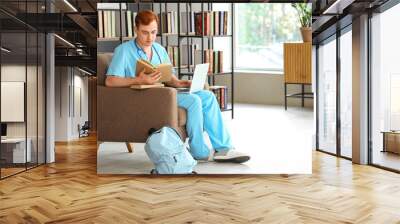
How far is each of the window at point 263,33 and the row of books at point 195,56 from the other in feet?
0.70

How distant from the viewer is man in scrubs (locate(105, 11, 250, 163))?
5320mm

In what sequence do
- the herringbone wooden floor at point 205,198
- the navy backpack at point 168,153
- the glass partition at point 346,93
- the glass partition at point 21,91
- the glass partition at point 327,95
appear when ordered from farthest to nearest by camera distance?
the glass partition at point 327,95, the glass partition at point 346,93, the glass partition at point 21,91, the navy backpack at point 168,153, the herringbone wooden floor at point 205,198

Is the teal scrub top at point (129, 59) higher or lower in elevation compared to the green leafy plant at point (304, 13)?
lower

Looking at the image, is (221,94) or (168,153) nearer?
(168,153)

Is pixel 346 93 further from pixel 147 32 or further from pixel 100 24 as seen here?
pixel 100 24

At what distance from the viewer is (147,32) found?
5379 millimetres

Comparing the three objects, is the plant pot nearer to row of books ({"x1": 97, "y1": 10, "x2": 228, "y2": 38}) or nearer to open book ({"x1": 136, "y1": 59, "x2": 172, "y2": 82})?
row of books ({"x1": 97, "y1": 10, "x2": 228, "y2": 38})

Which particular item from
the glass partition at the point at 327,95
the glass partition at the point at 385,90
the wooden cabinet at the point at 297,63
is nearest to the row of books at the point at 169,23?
the wooden cabinet at the point at 297,63

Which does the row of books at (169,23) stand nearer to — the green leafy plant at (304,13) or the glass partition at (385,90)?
the green leafy plant at (304,13)

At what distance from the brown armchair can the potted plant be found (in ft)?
4.83

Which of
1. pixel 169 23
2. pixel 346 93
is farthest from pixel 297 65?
pixel 346 93

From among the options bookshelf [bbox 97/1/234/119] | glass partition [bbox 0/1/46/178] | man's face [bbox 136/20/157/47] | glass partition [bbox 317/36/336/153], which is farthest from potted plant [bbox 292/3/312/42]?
glass partition [bbox 0/1/46/178]

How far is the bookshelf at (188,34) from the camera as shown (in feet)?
17.7

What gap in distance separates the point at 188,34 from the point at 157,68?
502 millimetres
